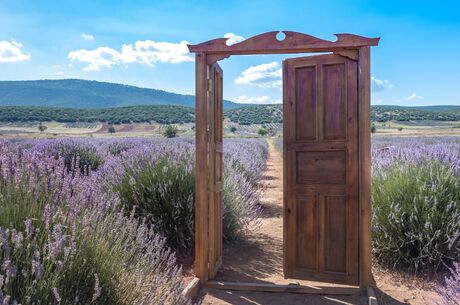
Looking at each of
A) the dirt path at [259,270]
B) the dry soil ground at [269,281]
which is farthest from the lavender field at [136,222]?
the dirt path at [259,270]

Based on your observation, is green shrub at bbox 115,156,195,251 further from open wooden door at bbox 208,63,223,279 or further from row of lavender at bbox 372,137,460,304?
row of lavender at bbox 372,137,460,304

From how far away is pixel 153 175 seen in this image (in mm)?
5855

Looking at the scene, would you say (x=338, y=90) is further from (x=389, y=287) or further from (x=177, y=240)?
(x=177, y=240)

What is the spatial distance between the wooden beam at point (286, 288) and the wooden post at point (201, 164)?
0.73 ft

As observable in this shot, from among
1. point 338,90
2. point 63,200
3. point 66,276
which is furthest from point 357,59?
point 66,276

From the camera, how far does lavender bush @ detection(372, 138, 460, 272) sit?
5.04 m

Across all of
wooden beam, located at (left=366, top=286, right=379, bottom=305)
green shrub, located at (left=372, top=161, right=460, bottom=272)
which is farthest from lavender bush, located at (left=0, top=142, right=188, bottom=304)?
green shrub, located at (left=372, top=161, right=460, bottom=272)

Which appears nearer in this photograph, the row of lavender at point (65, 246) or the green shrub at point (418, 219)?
the row of lavender at point (65, 246)

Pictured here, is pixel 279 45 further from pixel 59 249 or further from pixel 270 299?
pixel 59 249

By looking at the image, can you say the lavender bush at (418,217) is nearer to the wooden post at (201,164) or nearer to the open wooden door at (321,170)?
the open wooden door at (321,170)

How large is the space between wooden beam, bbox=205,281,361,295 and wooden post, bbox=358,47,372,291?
0.56 ft

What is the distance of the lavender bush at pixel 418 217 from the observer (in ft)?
16.5

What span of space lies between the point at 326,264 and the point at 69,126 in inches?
3400

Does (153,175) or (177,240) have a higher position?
(153,175)
